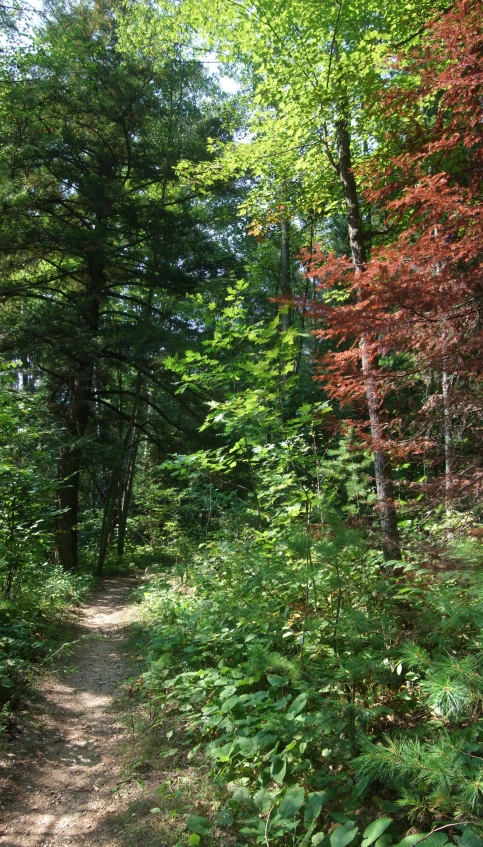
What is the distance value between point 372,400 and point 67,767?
3.82 m

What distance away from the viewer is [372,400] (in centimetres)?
406

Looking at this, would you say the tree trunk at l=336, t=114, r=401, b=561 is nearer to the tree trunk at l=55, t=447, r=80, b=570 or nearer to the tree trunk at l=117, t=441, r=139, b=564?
the tree trunk at l=55, t=447, r=80, b=570

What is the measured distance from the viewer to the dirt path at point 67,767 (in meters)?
3.06

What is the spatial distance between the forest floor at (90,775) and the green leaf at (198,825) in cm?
26

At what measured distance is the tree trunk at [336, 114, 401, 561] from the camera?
12.6 ft

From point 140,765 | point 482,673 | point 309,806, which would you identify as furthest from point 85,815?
point 482,673

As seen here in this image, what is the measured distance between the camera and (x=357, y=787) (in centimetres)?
242

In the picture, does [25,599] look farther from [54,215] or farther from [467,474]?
[54,215]

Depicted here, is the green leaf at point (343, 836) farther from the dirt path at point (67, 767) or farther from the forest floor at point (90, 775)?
the dirt path at point (67, 767)

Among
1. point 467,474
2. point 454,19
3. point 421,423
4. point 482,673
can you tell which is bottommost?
point 482,673

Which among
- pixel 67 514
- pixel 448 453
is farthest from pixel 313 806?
pixel 67 514

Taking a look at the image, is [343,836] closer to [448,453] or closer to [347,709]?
[347,709]

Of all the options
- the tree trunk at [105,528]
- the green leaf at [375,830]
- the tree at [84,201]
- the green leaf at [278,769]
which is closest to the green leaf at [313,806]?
→ the green leaf at [278,769]

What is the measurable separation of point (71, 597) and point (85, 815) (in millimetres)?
6413
